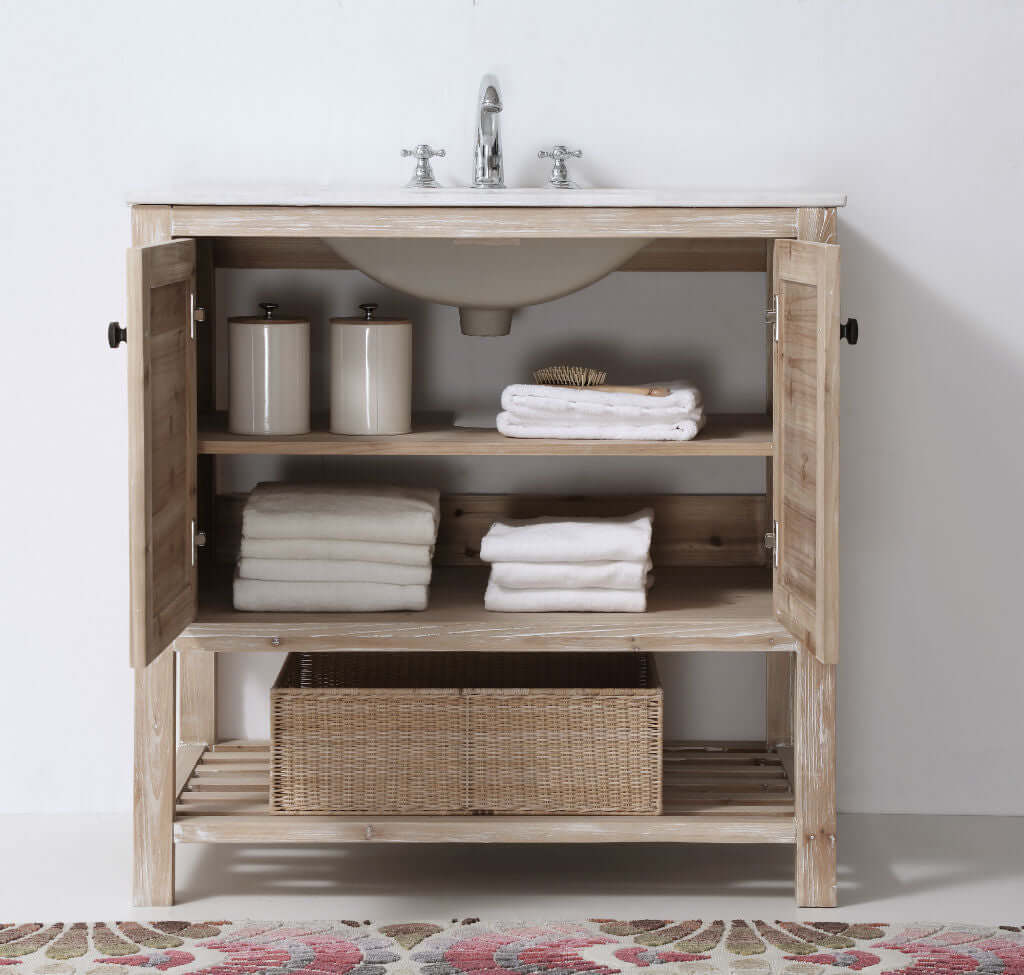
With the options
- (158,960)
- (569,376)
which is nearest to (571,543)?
(569,376)

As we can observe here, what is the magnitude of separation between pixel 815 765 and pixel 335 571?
80 cm

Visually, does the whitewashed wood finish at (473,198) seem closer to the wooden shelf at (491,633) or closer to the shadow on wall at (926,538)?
the shadow on wall at (926,538)

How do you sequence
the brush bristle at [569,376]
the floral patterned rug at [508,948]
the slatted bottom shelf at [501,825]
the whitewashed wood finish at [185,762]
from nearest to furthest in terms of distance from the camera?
the floral patterned rug at [508,948]
the slatted bottom shelf at [501,825]
the brush bristle at [569,376]
the whitewashed wood finish at [185,762]

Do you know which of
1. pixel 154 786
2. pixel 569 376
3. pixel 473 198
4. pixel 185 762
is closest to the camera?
pixel 473 198

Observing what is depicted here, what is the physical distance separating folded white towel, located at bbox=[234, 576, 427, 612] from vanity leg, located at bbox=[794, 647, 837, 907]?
1.99 ft

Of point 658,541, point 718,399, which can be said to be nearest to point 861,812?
point 658,541

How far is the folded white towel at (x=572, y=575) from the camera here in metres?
2.17

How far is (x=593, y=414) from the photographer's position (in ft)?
7.11

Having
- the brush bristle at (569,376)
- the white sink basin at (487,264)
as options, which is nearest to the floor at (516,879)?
the brush bristle at (569,376)

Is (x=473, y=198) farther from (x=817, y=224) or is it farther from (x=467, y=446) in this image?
(x=817, y=224)

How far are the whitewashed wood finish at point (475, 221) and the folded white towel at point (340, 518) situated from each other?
0.43 m

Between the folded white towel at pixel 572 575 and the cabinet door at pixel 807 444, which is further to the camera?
the folded white towel at pixel 572 575

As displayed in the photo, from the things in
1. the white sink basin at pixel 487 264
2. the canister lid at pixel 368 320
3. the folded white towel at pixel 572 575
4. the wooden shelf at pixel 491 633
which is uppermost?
the white sink basin at pixel 487 264

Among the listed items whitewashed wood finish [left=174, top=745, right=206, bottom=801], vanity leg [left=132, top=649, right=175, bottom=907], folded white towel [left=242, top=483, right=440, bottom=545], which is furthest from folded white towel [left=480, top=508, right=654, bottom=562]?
whitewashed wood finish [left=174, top=745, right=206, bottom=801]
